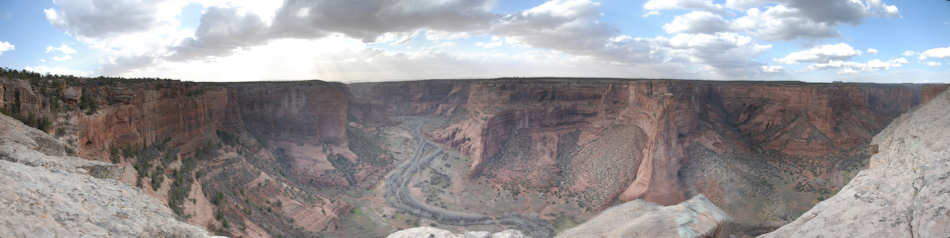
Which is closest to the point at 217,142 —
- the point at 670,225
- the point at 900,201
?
the point at 670,225

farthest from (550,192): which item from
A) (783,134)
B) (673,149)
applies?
(783,134)

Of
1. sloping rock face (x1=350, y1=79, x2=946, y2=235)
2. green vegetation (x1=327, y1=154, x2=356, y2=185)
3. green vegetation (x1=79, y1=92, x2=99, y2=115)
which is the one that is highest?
green vegetation (x1=79, y1=92, x2=99, y2=115)

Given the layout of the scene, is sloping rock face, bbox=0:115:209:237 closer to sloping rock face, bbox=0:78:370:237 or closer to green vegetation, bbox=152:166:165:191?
sloping rock face, bbox=0:78:370:237

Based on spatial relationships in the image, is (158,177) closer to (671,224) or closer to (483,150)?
(671,224)

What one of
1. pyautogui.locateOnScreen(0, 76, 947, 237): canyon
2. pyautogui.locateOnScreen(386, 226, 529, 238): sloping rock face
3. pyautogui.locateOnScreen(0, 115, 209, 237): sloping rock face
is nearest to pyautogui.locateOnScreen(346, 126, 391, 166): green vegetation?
pyautogui.locateOnScreen(0, 76, 947, 237): canyon

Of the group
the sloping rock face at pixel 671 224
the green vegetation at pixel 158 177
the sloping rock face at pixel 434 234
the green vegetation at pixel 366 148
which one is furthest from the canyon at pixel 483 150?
the sloping rock face at pixel 434 234

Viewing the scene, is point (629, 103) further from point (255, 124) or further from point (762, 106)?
point (255, 124)
